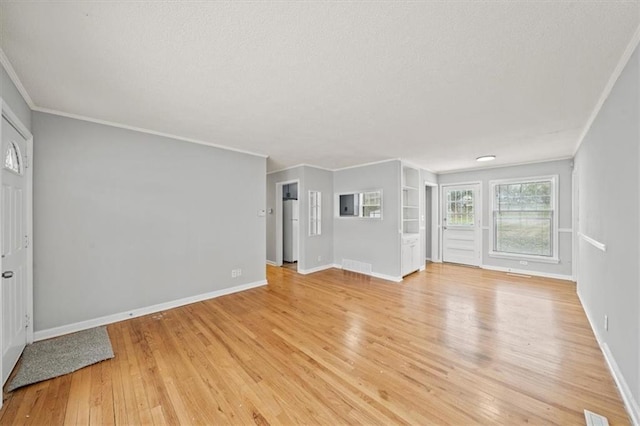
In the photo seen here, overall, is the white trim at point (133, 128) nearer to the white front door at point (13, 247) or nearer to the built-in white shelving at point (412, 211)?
Answer: the white front door at point (13, 247)

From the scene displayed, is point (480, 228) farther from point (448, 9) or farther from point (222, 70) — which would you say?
point (222, 70)

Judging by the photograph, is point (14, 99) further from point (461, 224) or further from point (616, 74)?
point (461, 224)

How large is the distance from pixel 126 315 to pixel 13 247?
1399mm

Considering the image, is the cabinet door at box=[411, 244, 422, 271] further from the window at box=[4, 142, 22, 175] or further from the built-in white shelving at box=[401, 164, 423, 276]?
the window at box=[4, 142, 22, 175]

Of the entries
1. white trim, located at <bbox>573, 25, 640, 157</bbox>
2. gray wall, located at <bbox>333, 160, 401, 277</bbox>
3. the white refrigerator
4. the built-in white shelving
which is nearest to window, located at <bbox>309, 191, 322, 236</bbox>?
gray wall, located at <bbox>333, 160, 401, 277</bbox>

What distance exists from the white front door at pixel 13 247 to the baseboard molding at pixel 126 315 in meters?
0.23

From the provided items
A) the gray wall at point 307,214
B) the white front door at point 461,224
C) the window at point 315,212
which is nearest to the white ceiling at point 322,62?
the gray wall at point 307,214

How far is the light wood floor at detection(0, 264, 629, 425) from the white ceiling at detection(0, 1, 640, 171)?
93.9 inches

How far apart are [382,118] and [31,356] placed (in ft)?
13.5

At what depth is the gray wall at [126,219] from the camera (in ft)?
8.82

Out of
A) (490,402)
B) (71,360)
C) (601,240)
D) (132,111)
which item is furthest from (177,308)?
(601,240)

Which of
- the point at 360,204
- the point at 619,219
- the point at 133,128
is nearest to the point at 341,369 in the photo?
the point at 619,219

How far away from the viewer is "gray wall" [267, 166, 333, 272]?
548cm

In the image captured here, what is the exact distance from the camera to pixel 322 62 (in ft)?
5.92
